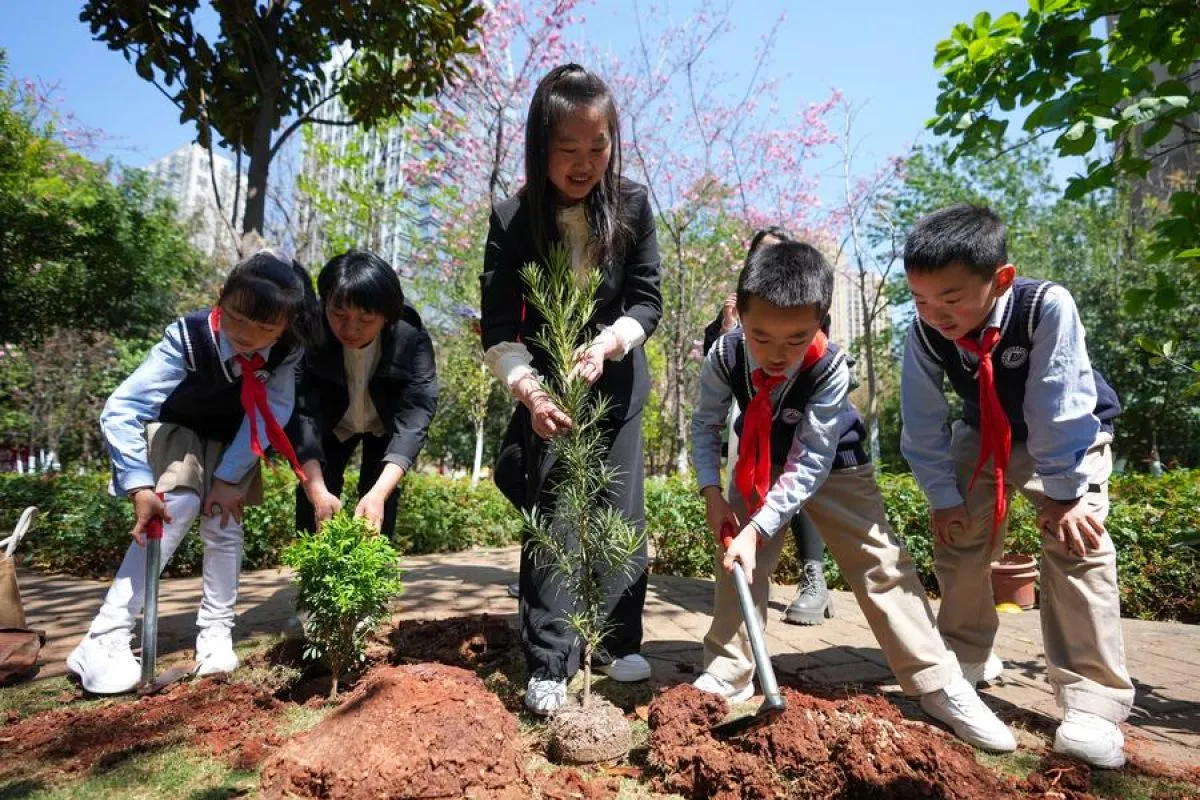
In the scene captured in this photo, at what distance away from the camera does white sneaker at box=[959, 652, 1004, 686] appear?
2811 mm

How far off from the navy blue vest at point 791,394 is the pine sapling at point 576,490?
0.58m

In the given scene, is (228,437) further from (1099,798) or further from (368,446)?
(1099,798)

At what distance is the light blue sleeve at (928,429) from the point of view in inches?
106

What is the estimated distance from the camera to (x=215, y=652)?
115 inches

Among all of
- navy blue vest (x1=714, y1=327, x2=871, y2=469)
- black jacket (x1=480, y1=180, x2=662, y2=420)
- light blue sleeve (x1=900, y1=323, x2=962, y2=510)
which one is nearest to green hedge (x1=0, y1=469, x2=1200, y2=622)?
light blue sleeve (x1=900, y1=323, x2=962, y2=510)

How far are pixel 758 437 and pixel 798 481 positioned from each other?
0.68 ft

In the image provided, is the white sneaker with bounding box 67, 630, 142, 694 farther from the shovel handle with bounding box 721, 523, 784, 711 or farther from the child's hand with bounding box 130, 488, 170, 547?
the shovel handle with bounding box 721, 523, 784, 711

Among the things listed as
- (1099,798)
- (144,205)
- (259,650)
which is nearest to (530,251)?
(259,650)

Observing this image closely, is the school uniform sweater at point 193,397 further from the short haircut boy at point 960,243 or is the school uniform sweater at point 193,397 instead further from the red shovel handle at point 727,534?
the short haircut boy at point 960,243

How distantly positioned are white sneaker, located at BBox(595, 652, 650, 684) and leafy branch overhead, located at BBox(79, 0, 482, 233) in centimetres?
372

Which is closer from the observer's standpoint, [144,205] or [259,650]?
[259,650]

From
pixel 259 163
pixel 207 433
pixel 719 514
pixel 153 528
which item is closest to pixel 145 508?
pixel 153 528

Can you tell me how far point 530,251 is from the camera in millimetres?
2750

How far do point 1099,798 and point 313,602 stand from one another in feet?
7.76
